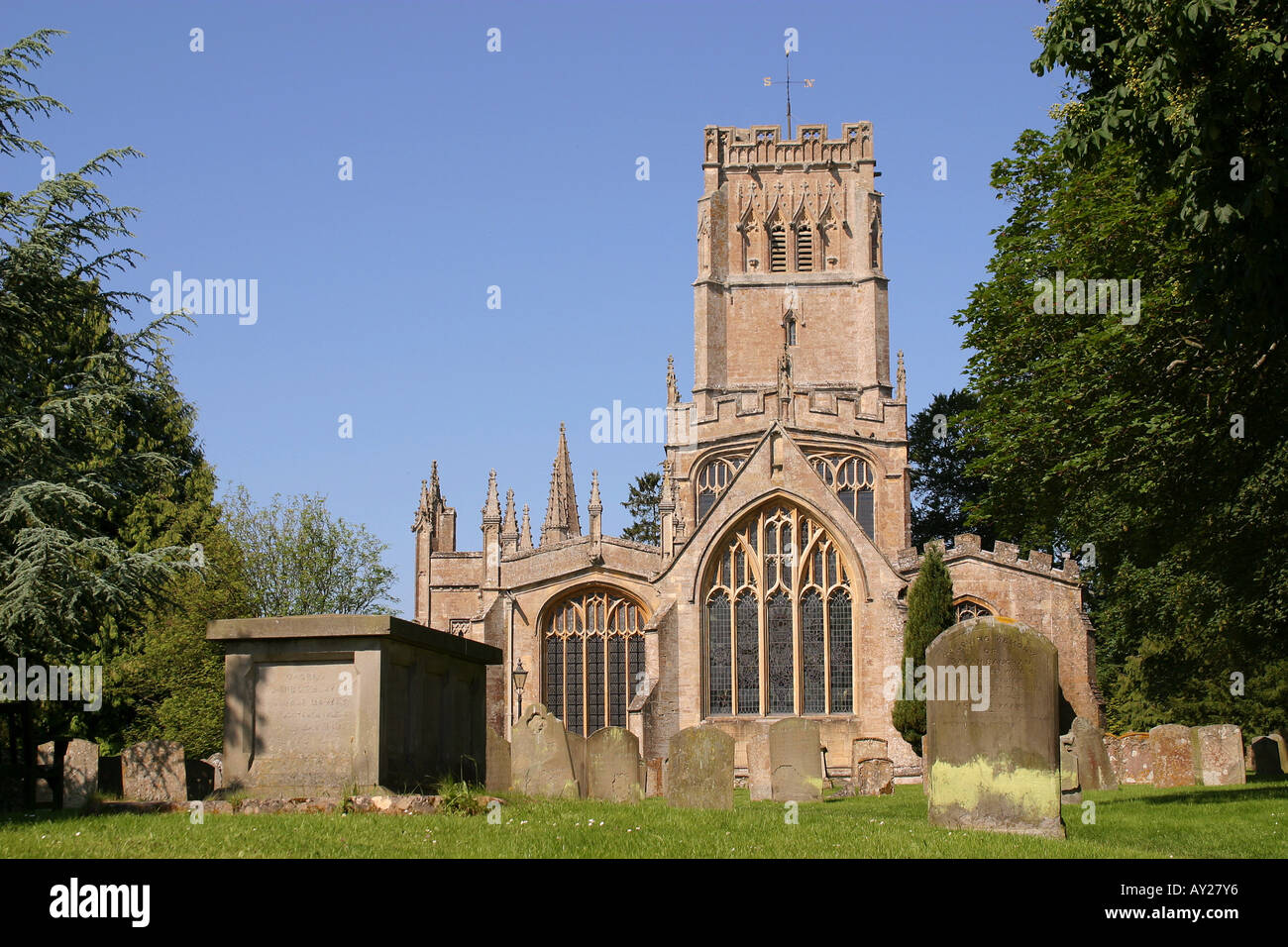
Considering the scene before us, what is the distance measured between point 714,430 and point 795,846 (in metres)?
35.7

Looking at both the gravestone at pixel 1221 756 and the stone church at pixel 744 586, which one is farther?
the stone church at pixel 744 586

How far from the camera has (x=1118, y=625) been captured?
39688mm

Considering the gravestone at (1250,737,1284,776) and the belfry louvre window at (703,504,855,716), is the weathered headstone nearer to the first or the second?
the belfry louvre window at (703,504,855,716)

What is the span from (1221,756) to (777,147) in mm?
33782

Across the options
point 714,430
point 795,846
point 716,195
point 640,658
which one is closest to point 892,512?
point 714,430

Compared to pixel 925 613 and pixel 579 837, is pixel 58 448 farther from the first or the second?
pixel 925 613

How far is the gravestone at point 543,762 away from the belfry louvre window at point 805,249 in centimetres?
3484

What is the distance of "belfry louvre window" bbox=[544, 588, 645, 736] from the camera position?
1538 inches

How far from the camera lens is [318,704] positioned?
1290 cm

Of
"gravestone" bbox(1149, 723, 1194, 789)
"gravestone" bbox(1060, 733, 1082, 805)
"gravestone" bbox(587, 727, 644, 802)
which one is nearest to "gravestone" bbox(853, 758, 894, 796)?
"gravestone" bbox(1060, 733, 1082, 805)

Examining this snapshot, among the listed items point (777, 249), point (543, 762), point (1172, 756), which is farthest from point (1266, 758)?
point (777, 249)

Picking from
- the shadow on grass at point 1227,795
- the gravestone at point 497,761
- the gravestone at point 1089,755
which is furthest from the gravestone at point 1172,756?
the gravestone at point 497,761

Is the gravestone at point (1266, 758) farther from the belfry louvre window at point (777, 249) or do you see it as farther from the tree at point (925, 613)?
the belfry louvre window at point (777, 249)

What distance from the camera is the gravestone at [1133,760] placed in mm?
28172
